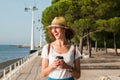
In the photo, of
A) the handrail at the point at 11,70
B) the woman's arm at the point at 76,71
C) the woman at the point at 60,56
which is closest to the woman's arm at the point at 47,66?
the woman at the point at 60,56

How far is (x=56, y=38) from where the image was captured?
4.40m

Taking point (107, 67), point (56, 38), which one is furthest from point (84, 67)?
point (56, 38)

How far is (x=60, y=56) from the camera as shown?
13.7 feet

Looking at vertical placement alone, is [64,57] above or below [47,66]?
above

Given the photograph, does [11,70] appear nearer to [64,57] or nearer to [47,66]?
[47,66]

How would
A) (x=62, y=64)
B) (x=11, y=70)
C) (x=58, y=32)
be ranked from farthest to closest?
1. (x=11, y=70)
2. (x=58, y=32)
3. (x=62, y=64)

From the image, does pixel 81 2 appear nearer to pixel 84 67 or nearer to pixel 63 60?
pixel 84 67

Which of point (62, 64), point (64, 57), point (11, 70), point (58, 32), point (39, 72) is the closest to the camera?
point (62, 64)

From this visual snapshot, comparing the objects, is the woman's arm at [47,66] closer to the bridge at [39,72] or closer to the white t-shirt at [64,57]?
the white t-shirt at [64,57]

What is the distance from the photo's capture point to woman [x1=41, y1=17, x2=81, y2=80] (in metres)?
4.20

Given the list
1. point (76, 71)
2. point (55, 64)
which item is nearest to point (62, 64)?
point (55, 64)

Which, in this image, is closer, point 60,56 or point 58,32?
point 60,56

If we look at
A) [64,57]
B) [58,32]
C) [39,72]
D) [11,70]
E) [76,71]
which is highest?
[58,32]

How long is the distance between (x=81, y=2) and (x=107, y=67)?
15.4 m
